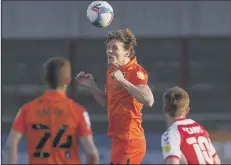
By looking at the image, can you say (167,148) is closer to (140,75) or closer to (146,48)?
(140,75)

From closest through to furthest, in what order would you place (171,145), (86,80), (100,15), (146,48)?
(171,145) < (86,80) < (100,15) < (146,48)

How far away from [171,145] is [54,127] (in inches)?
31.9

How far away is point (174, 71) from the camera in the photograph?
64.3 ft

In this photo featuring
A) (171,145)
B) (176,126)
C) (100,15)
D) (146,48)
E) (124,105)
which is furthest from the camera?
(146,48)

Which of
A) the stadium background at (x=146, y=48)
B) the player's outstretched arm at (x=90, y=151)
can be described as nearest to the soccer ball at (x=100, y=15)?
the player's outstretched arm at (x=90, y=151)

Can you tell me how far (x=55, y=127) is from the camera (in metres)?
5.06

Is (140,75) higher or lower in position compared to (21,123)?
higher

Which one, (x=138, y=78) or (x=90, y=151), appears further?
(x=138, y=78)

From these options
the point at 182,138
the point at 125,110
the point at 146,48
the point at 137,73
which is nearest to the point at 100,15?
the point at 137,73

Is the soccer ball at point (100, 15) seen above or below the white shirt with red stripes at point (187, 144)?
above

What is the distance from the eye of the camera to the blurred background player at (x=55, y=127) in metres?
5.06

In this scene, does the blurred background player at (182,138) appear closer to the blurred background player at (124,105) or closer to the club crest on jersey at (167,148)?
the club crest on jersey at (167,148)

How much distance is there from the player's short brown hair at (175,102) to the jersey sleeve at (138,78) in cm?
120

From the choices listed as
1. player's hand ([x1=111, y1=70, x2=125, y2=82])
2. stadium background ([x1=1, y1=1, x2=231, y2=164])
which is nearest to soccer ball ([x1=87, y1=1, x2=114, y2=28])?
player's hand ([x1=111, y1=70, x2=125, y2=82])
